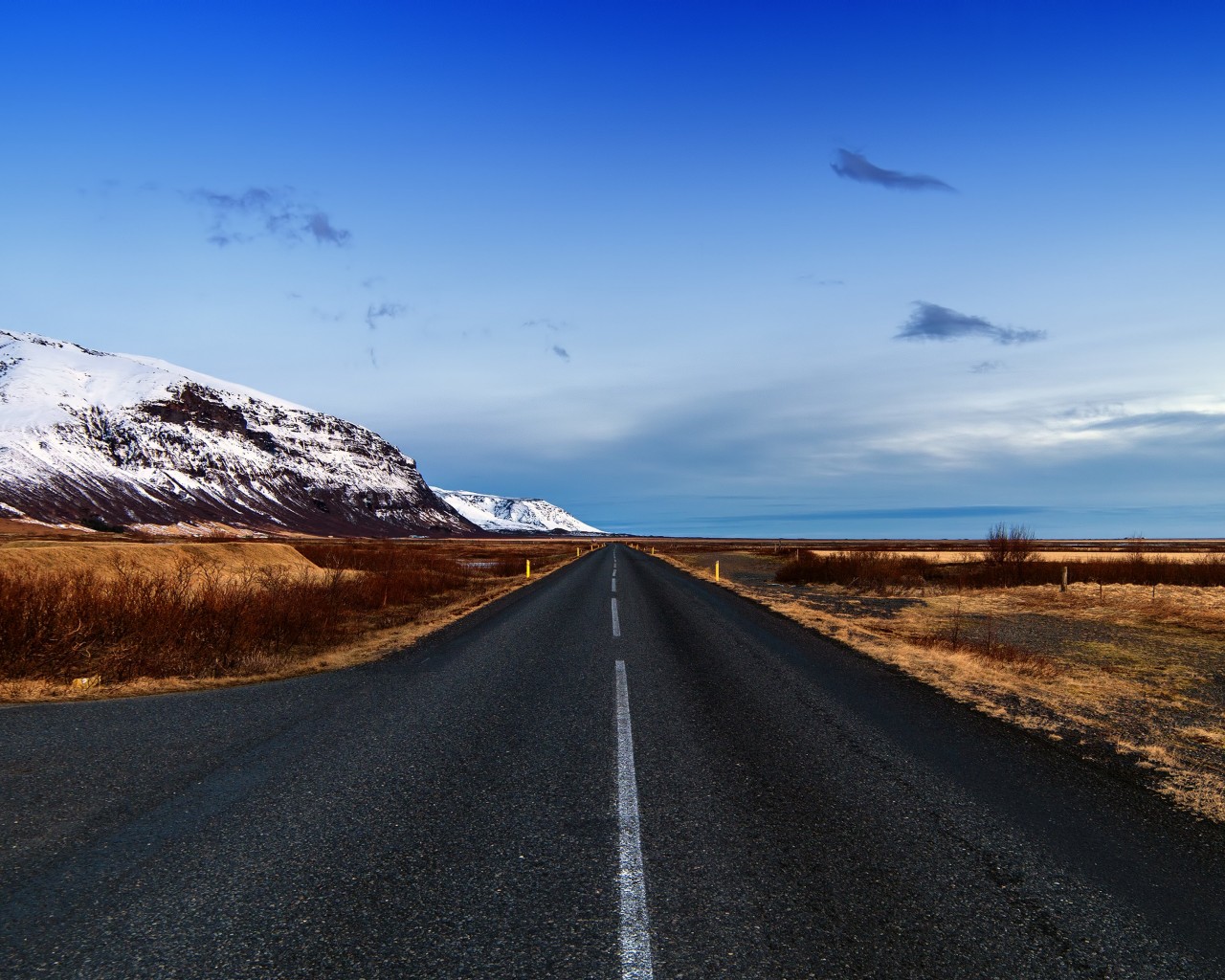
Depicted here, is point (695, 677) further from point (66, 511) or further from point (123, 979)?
point (66, 511)

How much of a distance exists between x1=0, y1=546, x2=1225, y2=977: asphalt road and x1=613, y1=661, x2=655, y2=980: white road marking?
0.02m

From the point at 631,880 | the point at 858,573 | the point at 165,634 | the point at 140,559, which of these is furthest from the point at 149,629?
the point at 858,573

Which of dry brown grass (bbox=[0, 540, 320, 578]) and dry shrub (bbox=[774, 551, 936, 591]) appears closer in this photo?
dry brown grass (bbox=[0, 540, 320, 578])

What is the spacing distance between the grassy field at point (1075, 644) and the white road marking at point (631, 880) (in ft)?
14.6

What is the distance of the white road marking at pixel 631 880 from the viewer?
10.3 ft

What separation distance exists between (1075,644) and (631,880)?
15224mm

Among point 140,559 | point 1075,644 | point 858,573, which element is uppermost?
point 140,559

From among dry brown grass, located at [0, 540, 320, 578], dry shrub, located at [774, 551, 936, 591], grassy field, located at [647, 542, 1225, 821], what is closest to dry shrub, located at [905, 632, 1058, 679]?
grassy field, located at [647, 542, 1225, 821]

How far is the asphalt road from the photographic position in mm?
3285

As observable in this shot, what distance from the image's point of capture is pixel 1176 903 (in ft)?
12.6

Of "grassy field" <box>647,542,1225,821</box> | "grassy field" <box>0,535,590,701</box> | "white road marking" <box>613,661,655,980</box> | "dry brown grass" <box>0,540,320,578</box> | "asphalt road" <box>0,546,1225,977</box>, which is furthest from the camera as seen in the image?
"dry brown grass" <box>0,540,320,578</box>

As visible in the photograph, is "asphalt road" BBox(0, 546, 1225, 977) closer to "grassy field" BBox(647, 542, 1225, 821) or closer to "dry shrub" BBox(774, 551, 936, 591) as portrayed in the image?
"grassy field" BBox(647, 542, 1225, 821)

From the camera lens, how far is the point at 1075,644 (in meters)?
15.1

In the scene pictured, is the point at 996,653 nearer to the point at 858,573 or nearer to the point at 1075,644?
the point at 1075,644
